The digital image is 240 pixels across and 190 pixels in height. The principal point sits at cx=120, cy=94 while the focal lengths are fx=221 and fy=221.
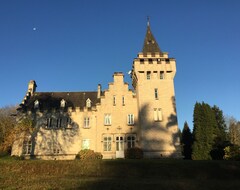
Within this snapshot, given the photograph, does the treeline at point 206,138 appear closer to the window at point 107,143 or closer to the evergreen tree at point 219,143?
the evergreen tree at point 219,143

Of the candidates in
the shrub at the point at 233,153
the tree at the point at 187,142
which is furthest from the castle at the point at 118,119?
the tree at the point at 187,142

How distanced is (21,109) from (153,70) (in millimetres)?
23036

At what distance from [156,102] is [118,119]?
21.7 feet

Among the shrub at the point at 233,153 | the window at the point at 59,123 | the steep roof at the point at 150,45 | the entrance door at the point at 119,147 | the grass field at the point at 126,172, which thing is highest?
the steep roof at the point at 150,45

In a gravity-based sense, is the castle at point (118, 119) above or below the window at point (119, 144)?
above

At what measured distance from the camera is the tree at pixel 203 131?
133ft

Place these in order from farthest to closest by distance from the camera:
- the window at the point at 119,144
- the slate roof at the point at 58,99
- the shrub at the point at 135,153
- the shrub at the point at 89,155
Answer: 1. the slate roof at the point at 58,99
2. the window at the point at 119,144
3. the shrub at the point at 89,155
4. the shrub at the point at 135,153

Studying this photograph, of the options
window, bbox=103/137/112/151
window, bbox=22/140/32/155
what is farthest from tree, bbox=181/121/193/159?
window, bbox=22/140/32/155

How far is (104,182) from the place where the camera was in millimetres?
16562

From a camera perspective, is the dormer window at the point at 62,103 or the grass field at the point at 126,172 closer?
the grass field at the point at 126,172

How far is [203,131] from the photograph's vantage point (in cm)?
4297

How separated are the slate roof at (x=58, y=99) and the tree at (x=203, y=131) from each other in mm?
20471

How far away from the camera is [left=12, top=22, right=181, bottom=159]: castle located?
3288 centimetres

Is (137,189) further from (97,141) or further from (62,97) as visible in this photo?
(62,97)
